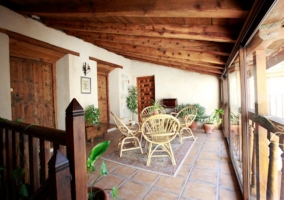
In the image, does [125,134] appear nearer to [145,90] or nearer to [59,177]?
[59,177]

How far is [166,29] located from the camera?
6.88ft

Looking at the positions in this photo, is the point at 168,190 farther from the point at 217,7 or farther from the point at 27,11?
the point at 27,11

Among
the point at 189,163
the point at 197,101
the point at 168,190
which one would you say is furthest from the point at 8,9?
the point at 197,101

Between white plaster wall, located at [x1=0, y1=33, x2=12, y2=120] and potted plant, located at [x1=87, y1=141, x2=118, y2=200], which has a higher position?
white plaster wall, located at [x1=0, y1=33, x2=12, y2=120]

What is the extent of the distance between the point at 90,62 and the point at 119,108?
1975 mm

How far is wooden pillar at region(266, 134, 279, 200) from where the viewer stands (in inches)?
39.1

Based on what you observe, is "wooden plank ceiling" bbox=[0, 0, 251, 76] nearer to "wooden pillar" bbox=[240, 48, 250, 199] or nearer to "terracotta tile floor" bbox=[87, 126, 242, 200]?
"wooden pillar" bbox=[240, 48, 250, 199]

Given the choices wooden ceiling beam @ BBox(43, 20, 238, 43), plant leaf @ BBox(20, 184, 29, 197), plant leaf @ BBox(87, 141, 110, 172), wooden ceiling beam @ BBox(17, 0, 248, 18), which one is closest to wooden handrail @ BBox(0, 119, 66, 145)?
plant leaf @ BBox(87, 141, 110, 172)

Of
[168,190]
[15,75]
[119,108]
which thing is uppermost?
[15,75]

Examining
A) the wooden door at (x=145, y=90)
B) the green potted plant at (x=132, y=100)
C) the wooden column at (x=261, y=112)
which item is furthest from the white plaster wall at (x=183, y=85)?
the wooden column at (x=261, y=112)

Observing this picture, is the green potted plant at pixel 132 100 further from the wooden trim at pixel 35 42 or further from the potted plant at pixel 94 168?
the potted plant at pixel 94 168

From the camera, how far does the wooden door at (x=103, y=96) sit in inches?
206

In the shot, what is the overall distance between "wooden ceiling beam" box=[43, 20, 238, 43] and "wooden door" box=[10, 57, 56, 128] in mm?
1024

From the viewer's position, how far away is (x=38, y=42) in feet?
9.53
